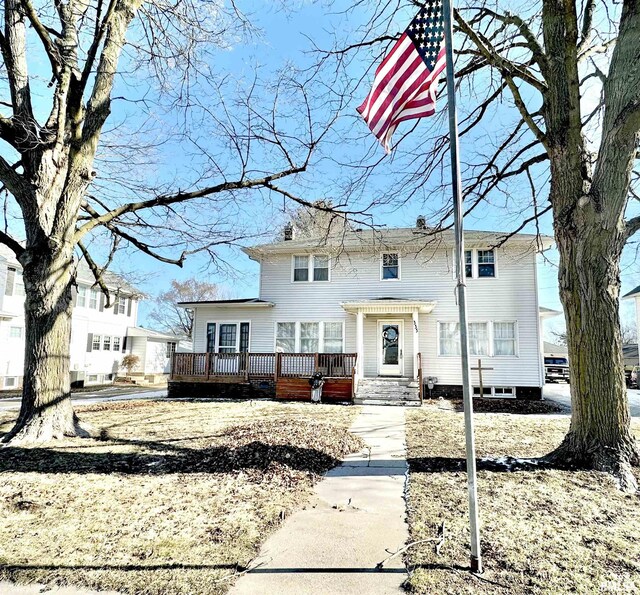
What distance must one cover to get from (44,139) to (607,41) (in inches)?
367

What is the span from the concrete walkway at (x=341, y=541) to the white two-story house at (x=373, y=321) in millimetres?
8834

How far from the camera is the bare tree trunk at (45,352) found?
20.3 feet

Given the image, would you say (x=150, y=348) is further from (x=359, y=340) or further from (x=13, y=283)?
(x=359, y=340)

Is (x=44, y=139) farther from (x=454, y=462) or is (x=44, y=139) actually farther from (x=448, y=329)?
(x=448, y=329)

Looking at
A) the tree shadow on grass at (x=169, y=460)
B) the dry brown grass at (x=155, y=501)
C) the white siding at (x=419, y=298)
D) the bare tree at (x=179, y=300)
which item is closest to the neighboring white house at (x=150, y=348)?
the bare tree at (x=179, y=300)

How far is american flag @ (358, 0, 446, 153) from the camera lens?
4.39 m

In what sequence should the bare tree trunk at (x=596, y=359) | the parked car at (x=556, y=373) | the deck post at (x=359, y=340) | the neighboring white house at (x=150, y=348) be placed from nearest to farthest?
the bare tree trunk at (x=596, y=359) < the deck post at (x=359, y=340) < the parked car at (x=556, y=373) < the neighboring white house at (x=150, y=348)

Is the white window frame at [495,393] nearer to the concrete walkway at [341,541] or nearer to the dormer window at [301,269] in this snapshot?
the dormer window at [301,269]

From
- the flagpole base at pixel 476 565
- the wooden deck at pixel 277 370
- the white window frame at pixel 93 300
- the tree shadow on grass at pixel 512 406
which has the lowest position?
the tree shadow on grass at pixel 512 406

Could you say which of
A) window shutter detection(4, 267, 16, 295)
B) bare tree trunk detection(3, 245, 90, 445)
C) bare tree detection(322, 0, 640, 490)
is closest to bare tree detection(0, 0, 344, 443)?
bare tree trunk detection(3, 245, 90, 445)

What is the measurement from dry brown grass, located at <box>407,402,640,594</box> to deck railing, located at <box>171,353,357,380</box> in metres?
8.15

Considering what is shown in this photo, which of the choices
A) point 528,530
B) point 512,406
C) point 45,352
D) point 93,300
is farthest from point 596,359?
point 93,300

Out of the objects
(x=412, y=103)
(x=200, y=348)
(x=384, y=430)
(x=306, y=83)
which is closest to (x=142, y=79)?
(x=306, y=83)

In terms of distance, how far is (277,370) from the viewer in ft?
46.5
